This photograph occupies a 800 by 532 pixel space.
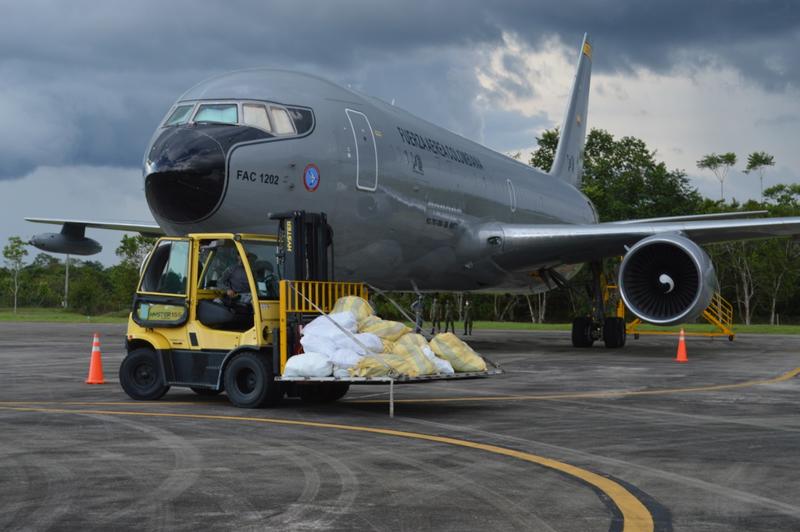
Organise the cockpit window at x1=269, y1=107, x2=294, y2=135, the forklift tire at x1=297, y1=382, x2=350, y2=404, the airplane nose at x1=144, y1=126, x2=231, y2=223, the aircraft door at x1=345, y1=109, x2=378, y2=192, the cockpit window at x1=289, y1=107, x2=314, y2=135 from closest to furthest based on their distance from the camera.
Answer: the forklift tire at x1=297, y1=382, x2=350, y2=404
the airplane nose at x1=144, y1=126, x2=231, y2=223
the cockpit window at x1=269, y1=107, x2=294, y2=135
the cockpit window at x1=289, y1=107, x2=314, y2=135
the aircraft door at x1=345, y1=109, x2=378, y2=192

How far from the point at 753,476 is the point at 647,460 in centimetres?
81

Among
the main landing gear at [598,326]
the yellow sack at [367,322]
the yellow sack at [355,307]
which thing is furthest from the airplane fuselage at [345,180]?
the main landing gear at [598,326]

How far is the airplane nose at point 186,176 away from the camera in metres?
12.2

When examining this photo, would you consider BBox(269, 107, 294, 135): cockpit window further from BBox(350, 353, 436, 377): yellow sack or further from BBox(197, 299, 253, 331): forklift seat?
Answer: BBox(350, 353, 436, 377): yellow sack

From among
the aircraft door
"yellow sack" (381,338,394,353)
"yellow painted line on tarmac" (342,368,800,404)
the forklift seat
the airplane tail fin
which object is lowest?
"yellow painted line on tarmac" (342,368,800,404)

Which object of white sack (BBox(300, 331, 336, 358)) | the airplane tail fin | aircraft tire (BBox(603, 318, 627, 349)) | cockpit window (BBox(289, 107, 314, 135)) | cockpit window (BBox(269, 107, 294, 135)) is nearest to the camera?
white sack (BBox(300, 331, 336, 358))

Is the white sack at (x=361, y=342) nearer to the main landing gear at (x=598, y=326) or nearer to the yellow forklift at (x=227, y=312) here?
the yellow forklift at (x=227, y=312)

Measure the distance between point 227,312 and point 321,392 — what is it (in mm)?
1429

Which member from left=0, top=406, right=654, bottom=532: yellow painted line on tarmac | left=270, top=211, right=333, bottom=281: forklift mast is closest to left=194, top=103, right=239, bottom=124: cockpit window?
left=270, top=211, right=333, bottom=281: forklift mast

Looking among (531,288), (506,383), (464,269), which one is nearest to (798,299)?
(531,288)

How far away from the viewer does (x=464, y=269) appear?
19156 mm

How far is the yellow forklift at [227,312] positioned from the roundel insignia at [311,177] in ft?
7.11

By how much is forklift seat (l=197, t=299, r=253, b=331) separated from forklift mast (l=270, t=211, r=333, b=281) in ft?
1.97

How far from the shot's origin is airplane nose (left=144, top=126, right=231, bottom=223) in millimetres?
12242
